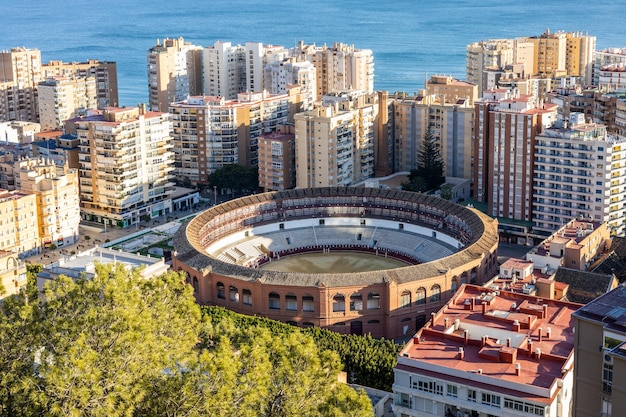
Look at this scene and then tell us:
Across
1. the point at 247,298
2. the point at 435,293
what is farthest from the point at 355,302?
the point at 247,298

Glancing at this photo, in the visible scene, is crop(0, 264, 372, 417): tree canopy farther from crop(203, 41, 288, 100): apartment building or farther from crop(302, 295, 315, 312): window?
crop(203, 41, 288, 100): apartment building

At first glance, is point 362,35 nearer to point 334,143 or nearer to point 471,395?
point 334,143

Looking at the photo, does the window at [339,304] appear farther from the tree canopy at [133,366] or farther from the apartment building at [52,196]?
the apartment building at [52,196]

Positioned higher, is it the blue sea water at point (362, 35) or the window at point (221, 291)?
the blue sea water at point (362, 35)

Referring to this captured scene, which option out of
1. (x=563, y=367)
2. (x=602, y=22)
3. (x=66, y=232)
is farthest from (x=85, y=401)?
(x=602, y=22)

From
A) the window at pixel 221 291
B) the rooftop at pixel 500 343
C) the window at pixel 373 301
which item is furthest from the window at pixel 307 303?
the rooftop at pixel 500 343

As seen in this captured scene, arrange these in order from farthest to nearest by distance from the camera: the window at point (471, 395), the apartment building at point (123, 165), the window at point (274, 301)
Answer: the apartment building at point (123, 165) → the window at point (274, 301) → the window at point (471, 395)

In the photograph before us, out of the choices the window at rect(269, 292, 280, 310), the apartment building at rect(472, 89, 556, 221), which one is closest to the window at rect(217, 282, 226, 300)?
the window at rect(269, 292, 280, 310)
